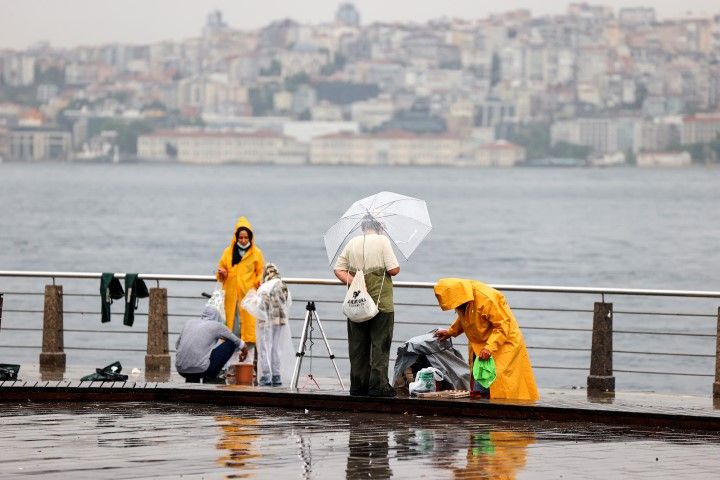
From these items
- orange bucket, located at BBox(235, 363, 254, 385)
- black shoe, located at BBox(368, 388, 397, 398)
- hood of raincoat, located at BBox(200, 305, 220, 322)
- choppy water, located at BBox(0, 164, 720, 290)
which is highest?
hood of raincoat, located at BBox(200, 305, 220, 322)

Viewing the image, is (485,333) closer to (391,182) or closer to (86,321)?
(86,321)

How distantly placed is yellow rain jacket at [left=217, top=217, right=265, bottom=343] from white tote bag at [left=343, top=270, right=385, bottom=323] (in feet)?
8.53

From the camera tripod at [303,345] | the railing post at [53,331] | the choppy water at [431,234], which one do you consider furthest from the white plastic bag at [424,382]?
the choppy water at [431,234]

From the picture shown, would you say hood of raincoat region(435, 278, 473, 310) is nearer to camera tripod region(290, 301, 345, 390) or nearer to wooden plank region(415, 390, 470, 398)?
wooden plank region(415, 390, 470, 398)

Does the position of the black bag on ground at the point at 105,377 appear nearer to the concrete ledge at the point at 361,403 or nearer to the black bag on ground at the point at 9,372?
the concrete ledge at the point at 361,403

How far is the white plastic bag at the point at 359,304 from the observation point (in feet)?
39.7

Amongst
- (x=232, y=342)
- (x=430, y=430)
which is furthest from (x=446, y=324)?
(x=430, y=430)

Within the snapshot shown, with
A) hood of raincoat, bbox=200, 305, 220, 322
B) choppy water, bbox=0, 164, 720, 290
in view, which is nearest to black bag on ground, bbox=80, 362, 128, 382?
hood of raincoat, bbox=200, 305, 220, 322

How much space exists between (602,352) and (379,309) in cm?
243

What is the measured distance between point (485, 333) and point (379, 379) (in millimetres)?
812

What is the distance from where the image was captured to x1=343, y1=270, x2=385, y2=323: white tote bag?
1209cm

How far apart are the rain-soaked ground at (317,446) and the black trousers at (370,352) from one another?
1.47ft

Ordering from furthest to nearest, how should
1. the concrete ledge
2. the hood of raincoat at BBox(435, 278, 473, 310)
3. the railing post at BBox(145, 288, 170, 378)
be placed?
the railing post at BBox(145, 288, 170, 378) → the hood of raincoat at BBox(435, 278, 473, 310) → the concrete ledge

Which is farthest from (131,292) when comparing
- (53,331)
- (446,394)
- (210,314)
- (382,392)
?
(446,394)
